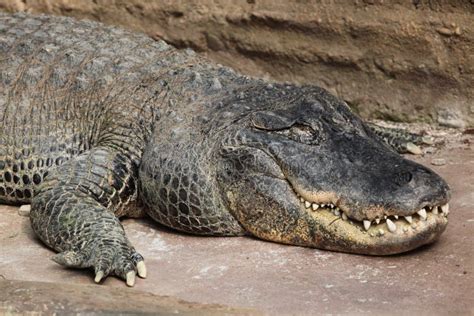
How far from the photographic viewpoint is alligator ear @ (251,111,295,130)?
573 centimetres

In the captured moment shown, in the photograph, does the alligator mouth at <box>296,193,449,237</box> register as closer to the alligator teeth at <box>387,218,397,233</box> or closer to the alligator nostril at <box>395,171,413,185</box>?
the alligator teeth at <box>387,218,397,233</box>

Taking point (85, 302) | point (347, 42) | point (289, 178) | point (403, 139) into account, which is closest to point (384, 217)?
point (289, 178)

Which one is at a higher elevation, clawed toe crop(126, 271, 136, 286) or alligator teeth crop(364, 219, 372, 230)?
alligator teeth crop(364, 219, 372, 230)

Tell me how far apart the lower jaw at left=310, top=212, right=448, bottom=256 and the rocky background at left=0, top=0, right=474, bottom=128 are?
7.27ft

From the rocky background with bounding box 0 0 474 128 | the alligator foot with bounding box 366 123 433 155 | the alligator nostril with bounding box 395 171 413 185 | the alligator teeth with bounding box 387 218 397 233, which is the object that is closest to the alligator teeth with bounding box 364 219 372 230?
the alligator teeth with bounding box 387 218 397 233

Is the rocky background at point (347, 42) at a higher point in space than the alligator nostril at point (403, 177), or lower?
higher

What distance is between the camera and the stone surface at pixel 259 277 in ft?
15.2

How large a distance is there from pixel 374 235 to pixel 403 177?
36cm

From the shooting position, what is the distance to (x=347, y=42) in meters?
7.52

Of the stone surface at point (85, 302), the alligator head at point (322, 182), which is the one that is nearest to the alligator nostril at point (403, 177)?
the alligator head at point (322, 182)

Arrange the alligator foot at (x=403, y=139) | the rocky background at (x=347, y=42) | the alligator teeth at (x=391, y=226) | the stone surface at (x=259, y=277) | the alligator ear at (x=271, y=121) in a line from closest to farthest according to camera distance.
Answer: the stone surface at (x=259, y=277) < the alligator teeth at (x=391, y=226) < the alligator ear at (x=271, y=121) < the alligator foot at (x=403, y=139) < the rocky background at (x=347, y=42)

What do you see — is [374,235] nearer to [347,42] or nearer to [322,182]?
[322,182]

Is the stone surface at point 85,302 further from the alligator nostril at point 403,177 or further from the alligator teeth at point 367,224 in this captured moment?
the alligator nostril at point 403,177

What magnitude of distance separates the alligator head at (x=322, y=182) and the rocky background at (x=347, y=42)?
1496 millimetres
